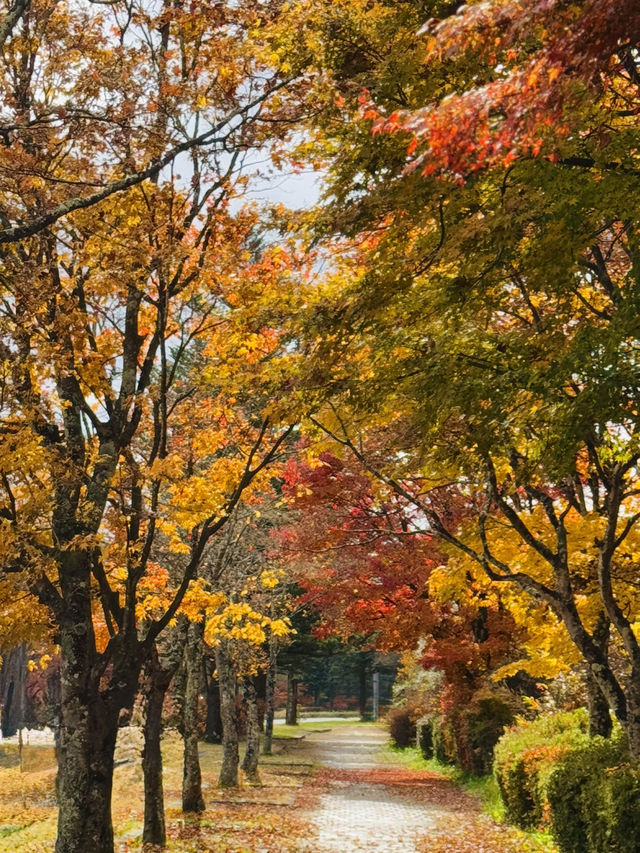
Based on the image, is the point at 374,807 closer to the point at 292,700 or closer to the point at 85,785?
the point at 85,785

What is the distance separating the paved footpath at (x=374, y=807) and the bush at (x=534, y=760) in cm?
142

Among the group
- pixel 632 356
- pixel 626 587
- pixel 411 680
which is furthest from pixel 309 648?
pixel 632 356

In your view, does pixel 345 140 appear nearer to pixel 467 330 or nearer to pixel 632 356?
pixel 467 330

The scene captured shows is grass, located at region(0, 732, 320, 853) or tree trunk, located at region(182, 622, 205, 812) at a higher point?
tree trunk, located at region(182, 622, 205, 812)

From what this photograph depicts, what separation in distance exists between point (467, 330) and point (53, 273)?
4716 mm

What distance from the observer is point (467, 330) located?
7.45m

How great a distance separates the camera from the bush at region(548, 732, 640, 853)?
7105 mm

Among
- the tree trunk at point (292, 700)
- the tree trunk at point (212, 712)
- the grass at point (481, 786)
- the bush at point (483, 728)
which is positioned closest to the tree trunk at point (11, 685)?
the tree trunk at point (212, 712)

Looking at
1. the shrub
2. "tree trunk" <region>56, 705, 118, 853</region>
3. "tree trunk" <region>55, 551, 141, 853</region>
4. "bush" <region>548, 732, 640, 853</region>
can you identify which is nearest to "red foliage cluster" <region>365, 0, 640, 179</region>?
"tree trunk" <region>55, 551, 141, 853</region>

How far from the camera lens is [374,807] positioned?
1452cm

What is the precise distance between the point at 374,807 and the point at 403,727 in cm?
1543

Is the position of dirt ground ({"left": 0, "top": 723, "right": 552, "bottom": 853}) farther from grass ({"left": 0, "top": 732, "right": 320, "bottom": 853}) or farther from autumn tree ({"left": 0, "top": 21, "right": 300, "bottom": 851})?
autumn tree ({"left": 0, "top": 21, "right": 300, "bottom": 851})

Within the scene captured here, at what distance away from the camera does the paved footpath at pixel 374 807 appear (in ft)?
36.0

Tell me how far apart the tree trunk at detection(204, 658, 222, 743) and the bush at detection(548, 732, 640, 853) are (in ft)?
76.6
